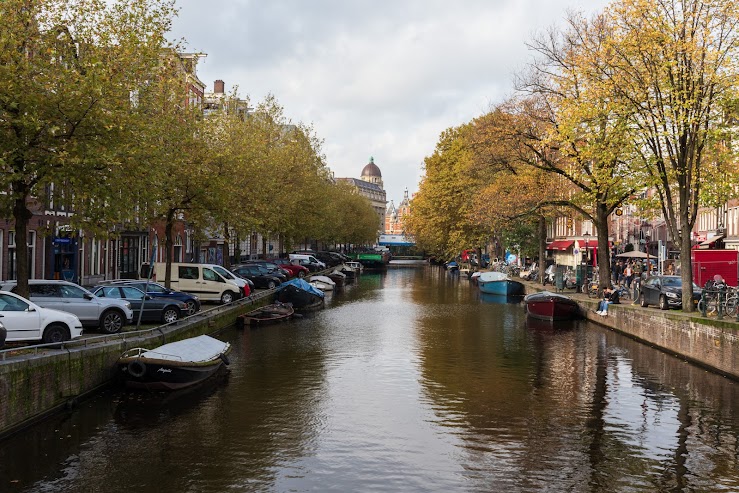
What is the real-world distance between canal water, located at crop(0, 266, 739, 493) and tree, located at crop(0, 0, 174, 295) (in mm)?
5674

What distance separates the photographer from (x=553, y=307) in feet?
121

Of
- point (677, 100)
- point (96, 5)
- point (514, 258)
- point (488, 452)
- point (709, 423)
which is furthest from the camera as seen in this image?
point (514, 258)

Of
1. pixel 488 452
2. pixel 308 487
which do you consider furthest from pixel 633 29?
pixel 308 487

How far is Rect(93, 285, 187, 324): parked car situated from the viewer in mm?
25734

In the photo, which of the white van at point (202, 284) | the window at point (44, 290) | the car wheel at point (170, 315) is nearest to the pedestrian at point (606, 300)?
the white van at point (202, 284)

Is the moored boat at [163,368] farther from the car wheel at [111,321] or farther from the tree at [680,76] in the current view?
the tree at [680,76]

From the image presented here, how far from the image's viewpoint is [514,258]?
79.5 metres

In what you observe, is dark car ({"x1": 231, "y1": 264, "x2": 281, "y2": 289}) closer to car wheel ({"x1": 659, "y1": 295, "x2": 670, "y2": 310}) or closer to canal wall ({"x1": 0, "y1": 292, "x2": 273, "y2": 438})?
canal wall ({"x1": 0, "y1": 292, "x2": 273, "y2": 438})

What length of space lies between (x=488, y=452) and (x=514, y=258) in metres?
67.0

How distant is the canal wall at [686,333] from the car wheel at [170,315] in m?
18.3

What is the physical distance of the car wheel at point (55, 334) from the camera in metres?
18.2

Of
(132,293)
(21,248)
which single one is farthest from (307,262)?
(21,248)

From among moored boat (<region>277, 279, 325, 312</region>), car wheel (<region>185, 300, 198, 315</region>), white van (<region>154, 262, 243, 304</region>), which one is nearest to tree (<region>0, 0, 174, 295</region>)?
car wheel (<region>185, 300, 198, 315</region>)

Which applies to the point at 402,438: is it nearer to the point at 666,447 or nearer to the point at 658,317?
the point at 666,447
